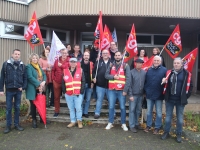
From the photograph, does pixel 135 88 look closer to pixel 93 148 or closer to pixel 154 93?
pixel 154 93

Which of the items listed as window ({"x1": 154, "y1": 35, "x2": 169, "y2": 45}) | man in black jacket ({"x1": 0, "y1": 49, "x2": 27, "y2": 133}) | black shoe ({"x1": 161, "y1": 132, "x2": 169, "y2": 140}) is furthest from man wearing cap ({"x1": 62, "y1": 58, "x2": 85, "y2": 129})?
window ({"x1": 154, "y1": 35, "x2": 169, "y2": 45})

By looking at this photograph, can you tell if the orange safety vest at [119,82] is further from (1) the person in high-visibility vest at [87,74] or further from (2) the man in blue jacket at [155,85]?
(1) the person in high-visibility vest at [87,74]

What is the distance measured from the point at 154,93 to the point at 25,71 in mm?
3434

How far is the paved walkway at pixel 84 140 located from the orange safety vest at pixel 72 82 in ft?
3.49

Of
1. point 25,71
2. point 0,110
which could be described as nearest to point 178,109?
point 25,71

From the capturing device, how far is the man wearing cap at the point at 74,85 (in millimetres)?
5758

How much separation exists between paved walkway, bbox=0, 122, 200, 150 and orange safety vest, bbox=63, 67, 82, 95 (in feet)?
3.49

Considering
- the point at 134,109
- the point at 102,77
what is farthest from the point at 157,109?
the point at 102,77

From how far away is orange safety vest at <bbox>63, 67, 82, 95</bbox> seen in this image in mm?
5754

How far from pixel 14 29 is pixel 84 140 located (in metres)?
6.48

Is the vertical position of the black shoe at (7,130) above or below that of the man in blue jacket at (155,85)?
below

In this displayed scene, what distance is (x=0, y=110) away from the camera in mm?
7590

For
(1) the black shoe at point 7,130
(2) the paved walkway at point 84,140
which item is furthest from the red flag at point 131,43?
(1) the black shoe at point 7,130

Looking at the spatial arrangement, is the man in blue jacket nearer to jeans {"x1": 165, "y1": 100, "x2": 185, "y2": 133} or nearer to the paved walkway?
jeans {"x1": 165, "y1": 100, "x2": 185, "y2": 133}
